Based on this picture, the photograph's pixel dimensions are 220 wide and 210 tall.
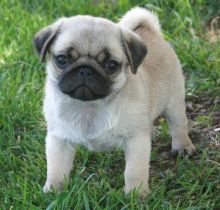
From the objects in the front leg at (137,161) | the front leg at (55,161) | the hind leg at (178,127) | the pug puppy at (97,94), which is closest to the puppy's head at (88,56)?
the pug puppy at (97,94)

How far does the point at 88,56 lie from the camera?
362 centimetres

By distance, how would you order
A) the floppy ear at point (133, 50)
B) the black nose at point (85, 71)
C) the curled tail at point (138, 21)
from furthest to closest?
the curled tail at point (138, 21), the floppy ear at point (133, 50), the black nose at point (85, 71)

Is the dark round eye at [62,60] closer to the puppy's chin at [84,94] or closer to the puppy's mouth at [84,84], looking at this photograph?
the puppy's mouth at [84,84]

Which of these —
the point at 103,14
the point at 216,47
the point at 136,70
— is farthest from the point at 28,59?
the point at 136,70

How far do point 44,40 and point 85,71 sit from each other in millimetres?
376

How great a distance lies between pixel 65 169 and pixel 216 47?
223cm

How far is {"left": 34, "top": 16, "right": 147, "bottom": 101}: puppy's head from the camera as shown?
361 cm

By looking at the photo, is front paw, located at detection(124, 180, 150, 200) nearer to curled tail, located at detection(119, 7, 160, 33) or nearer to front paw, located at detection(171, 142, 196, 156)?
front paw, located at detection(171, 142, 196, 156)

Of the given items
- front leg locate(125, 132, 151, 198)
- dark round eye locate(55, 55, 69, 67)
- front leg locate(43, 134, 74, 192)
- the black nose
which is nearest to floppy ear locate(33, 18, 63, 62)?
dark round eye locate(55, 55, 69, 67)

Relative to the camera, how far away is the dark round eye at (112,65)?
3668 mm

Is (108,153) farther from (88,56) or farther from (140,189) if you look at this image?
(88,56)

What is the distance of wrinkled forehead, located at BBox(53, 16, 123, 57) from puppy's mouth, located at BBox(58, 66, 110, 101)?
111 mm

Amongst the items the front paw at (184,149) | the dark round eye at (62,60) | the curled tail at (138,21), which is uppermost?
the dark round eye at (62,60)

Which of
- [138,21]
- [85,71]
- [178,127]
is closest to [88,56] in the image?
[85,71]
